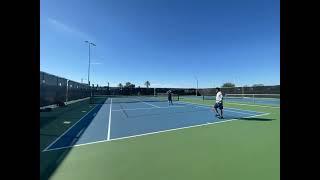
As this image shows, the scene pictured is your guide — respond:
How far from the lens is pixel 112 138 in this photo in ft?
24.2

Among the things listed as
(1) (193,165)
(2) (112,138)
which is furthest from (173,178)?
(2) (112,138)

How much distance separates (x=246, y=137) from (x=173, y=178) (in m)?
4.28
